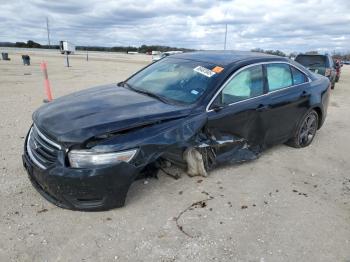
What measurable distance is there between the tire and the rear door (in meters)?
0.18

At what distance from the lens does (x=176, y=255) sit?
3.01 m

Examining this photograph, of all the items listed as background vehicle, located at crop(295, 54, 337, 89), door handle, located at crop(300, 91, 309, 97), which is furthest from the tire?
background vehicle, located at crop(295, 54, 337, 89)

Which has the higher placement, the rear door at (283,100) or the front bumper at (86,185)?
the rear door at (283,100)

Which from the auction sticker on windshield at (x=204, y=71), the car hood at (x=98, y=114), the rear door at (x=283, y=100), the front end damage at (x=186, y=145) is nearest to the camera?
the car hood at (x=98, y=114)

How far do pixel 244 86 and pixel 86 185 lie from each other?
2506mm

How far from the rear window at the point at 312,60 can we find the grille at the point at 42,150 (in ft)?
43.4

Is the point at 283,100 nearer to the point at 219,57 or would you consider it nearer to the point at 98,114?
the point at 219,57

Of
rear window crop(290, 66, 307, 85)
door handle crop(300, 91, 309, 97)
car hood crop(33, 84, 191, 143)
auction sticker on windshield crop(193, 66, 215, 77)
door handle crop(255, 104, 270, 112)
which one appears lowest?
door handle crop(255, 104, 270, 112)

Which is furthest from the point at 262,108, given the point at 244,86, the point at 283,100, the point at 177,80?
the point at 177,80

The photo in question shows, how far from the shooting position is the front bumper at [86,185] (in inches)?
126

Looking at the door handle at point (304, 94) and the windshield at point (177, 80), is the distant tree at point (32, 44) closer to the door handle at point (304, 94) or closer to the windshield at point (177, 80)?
the windshield at point (177, 80)

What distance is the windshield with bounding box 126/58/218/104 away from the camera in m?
4.30

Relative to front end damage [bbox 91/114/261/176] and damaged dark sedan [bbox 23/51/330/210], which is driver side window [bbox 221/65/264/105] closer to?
damaged dark sedan [bbox 23/51/330/210]

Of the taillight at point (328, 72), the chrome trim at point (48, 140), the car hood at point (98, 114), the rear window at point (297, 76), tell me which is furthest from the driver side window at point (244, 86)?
the taillight at point (328, 72)
